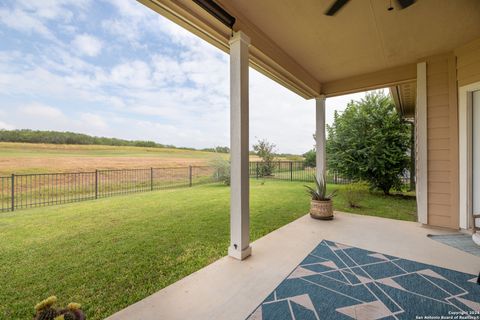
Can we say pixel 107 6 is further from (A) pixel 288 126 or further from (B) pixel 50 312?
(A) pixel 288 126

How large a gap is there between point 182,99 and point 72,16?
3.46 m

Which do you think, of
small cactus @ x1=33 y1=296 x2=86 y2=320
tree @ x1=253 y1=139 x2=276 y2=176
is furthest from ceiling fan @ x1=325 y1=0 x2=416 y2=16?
tree @ x1=253 y1=139 x2=276 y2=176

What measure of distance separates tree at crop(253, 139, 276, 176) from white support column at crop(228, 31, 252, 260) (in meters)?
7.08

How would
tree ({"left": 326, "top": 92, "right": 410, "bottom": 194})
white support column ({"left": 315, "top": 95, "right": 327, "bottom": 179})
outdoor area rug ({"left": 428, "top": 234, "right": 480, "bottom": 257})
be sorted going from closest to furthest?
1. outdoor area rug ({"left": 428, "top": 234, "right": 480, "bottom": 257})
2. white support column ({"left": 315, "top": 95, "right": 327, "bottom": 179})
3. tree ({"left": 326, "top": 92, "right": 410, "bottom": 194})

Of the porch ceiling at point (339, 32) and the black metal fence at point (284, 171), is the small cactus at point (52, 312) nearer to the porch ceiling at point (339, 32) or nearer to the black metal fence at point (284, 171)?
the porch ceiling at point (339, 32)

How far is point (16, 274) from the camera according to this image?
1.94 metres

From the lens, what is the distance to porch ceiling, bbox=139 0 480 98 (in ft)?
6.73

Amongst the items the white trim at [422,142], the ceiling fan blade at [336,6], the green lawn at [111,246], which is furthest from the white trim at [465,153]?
the ceiling fan blade at [336,6]

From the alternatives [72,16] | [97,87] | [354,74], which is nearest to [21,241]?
[97,87]

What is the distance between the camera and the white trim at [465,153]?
2.82m

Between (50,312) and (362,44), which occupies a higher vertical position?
(362,44)

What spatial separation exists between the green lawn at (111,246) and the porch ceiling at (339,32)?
246cm

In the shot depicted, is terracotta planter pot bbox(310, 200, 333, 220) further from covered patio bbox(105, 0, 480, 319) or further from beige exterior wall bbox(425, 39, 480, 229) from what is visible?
beige exterior wall bbox(425, 39, 480, 229)

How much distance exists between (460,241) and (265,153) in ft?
23.0
